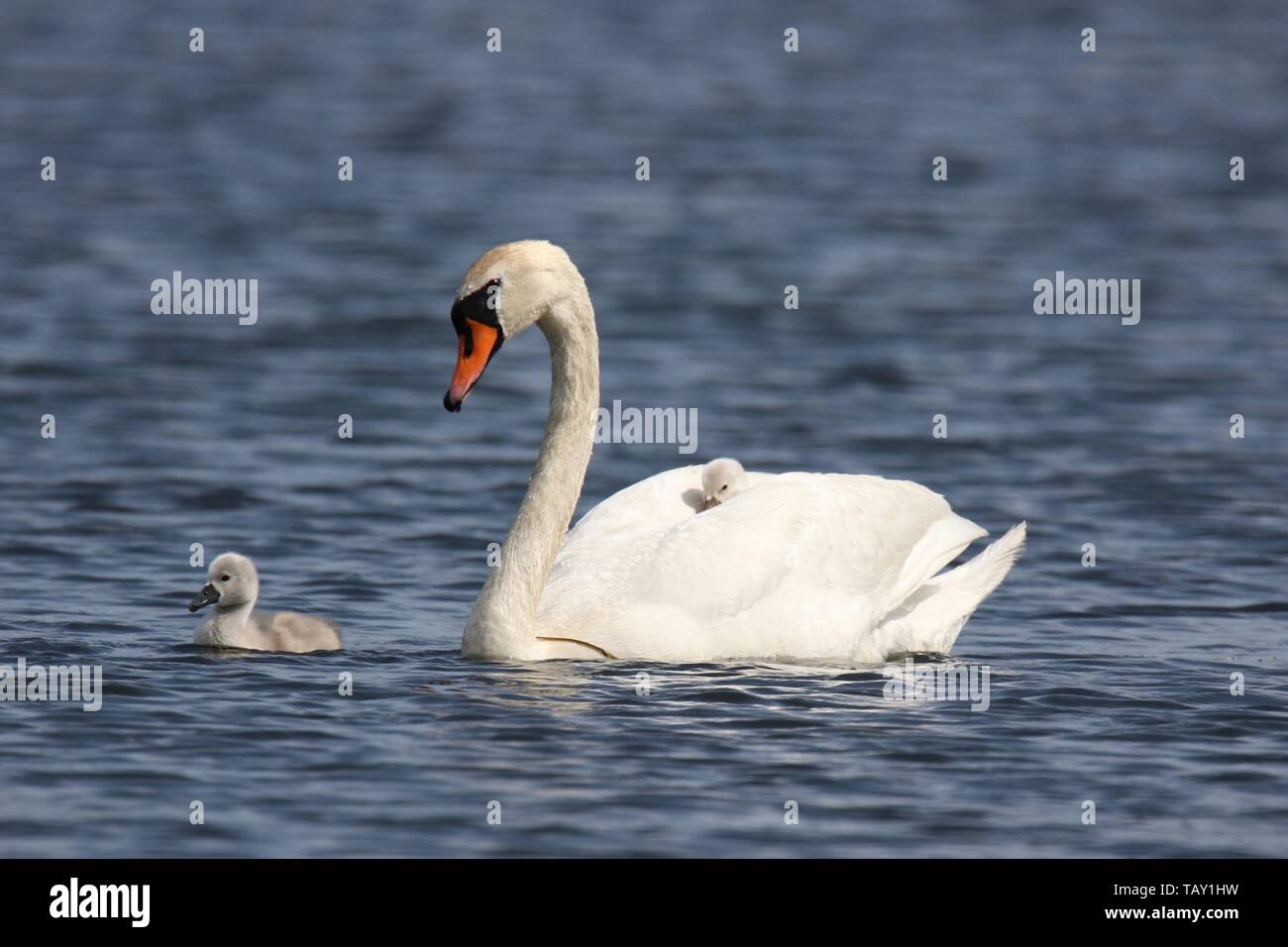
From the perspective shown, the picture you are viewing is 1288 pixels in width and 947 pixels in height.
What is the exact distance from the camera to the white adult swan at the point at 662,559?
1173 centimetres

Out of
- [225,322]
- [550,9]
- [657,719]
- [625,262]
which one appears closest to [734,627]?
[657,719]

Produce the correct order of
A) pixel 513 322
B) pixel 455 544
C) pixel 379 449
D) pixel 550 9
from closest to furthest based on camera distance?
pixel 513 322, pixel 455 544, pixel 379 449, pixel 550 9

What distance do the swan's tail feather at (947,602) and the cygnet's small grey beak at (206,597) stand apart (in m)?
3.53

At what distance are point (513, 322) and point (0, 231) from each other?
17056 mm

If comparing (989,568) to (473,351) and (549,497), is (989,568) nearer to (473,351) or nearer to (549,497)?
(549,497)

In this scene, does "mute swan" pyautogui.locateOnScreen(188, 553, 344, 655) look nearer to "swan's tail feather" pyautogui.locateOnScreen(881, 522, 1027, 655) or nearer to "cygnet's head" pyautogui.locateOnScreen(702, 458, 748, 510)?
"cygnet's head" pyautogui.locateOnScreen(702, 458, 748, 510)

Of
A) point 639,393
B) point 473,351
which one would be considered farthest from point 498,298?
point 639,393

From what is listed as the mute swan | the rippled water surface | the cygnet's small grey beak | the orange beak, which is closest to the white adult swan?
the orange beak

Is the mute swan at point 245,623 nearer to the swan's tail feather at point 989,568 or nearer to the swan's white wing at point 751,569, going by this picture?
the swan's white wing at point 751,569

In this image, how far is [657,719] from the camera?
10750 millimetres

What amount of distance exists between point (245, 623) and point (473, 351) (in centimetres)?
198

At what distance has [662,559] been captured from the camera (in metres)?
12.0

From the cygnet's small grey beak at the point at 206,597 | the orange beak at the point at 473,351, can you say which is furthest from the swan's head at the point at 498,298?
the cygnet's small grey beak at the point at 206,597

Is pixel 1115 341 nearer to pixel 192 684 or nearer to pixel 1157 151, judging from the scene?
pixel 1157 151
